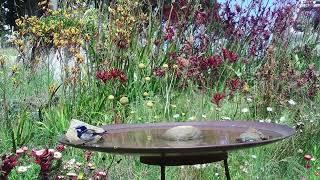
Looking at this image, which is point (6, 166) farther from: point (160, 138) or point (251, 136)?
point (251, 136)

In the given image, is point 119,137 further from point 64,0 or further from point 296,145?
point 64,0

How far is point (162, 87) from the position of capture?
735cm

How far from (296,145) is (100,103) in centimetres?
211

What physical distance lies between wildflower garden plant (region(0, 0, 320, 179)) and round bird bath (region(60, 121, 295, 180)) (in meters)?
0.61

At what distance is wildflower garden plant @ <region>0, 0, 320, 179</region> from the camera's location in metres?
5.34

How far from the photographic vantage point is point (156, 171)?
512cm

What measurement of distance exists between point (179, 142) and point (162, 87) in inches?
162

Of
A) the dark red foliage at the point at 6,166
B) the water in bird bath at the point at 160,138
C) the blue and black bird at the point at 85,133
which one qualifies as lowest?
the dark red foliage at the point at 6,166

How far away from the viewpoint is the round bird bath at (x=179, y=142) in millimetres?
2971

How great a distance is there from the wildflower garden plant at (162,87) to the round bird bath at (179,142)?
61 centimetres

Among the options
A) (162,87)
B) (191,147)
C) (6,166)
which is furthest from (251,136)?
(162,87)

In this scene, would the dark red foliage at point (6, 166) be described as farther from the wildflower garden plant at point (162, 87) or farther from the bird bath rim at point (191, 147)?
the wildflower garden plant at point (162, 87)

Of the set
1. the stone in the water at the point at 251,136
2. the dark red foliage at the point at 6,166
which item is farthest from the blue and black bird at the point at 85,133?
the stone in the water at the point at 251,136

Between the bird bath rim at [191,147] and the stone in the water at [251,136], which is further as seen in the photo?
the stone in the water at [251,136]
